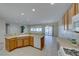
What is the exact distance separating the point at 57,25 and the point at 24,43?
152cm

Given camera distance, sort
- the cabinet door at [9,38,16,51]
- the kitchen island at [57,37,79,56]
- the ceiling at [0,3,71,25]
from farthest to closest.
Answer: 1. the cabinet door at [9,38,16,51]
2. the ceiling at [0,3,71,25]
3. the kitchen island at [57,37,79,56]

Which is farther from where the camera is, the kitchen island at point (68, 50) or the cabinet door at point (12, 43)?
the cabinet door at point (12, 43)

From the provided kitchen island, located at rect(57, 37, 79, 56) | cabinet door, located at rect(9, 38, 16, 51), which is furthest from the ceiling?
cabinet door, located at rect(9, 38, 16, 51)

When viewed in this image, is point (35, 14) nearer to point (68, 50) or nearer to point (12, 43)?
point (68, 50)

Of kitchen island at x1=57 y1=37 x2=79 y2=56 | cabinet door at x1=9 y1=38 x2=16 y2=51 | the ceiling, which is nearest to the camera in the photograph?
kitchen island at x1=57 y1=37 x2=79 y2=56

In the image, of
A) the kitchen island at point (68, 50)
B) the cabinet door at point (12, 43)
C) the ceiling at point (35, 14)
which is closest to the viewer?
the kitchen island at point (68, 50)

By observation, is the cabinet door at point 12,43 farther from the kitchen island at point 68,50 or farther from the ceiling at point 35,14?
the kitchen island at point 68,50

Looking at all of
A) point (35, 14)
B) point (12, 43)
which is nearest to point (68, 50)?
point (35, 14)

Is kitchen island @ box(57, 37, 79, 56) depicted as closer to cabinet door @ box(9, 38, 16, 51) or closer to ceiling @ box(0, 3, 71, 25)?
ceiling @ box(0, 3, 71, 25)

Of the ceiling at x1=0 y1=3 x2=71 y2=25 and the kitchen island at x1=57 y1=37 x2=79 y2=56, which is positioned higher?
the ceiling at x1=0 y1=3 x2=71 y2=25

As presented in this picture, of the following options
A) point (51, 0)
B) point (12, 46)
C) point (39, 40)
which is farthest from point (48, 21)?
point (39, 40)

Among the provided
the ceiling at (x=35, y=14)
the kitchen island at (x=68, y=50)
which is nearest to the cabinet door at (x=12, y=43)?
the ceiling at (x=35, y=14)

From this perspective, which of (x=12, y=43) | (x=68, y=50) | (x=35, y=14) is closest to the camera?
(x=68, y=50)

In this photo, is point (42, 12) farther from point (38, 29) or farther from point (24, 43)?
point (24, 43)
